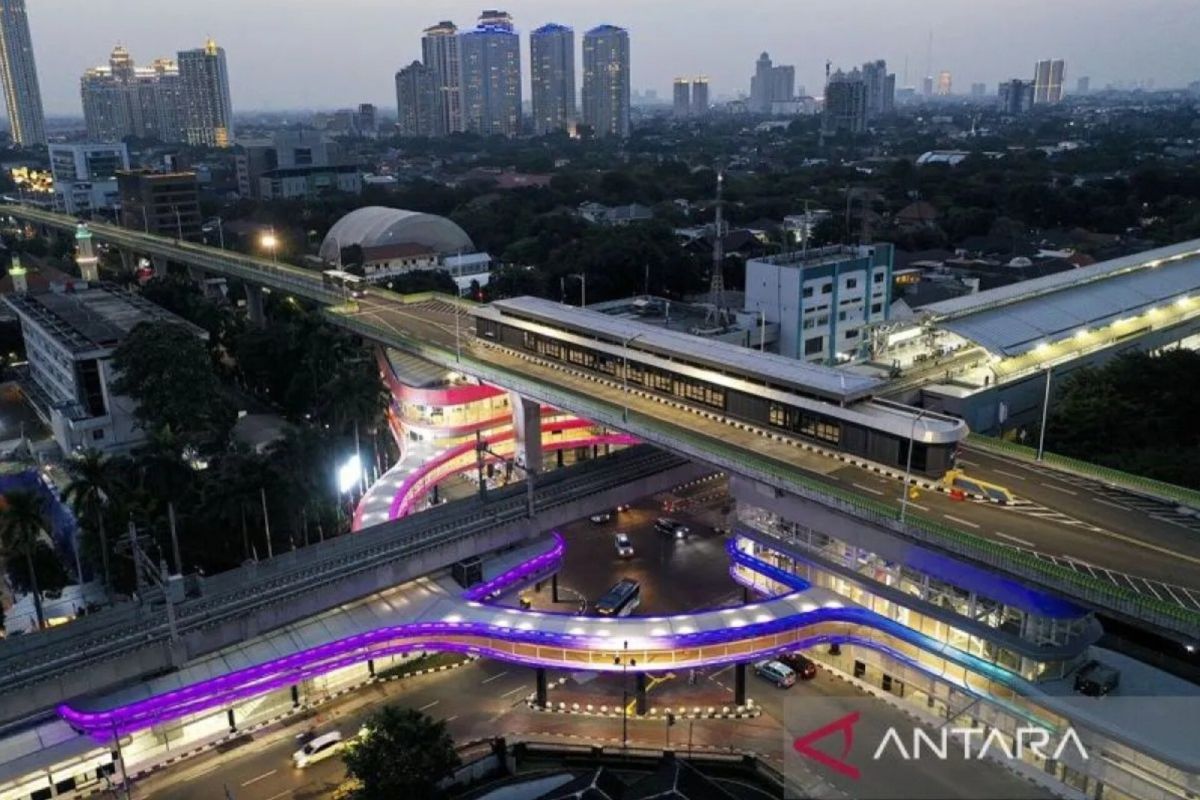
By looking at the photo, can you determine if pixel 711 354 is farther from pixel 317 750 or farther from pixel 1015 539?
pixel 317 750

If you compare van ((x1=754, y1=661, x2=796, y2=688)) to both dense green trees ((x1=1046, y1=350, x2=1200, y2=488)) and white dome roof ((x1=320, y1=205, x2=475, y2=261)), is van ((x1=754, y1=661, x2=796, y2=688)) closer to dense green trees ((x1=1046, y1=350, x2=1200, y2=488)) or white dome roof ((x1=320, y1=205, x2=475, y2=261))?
dense green trees ((x1=1046, y1=350, x2=1200, y2=488))

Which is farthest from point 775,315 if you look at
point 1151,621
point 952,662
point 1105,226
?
point 1105,226

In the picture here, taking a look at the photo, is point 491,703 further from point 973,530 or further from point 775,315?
point 775,315

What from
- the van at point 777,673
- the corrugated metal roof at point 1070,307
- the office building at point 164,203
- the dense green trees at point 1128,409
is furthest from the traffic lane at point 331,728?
the office building at point 164,203

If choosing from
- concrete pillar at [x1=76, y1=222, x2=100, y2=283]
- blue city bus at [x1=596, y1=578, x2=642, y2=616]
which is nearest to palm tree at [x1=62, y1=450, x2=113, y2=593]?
blue city bus at [x1=596, y1=578, x2=642, y2=616]

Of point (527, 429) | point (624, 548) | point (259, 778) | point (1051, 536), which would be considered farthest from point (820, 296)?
point (259, 778)

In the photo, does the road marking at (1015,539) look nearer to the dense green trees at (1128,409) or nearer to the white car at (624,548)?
the dense green trees at (1128,409)
